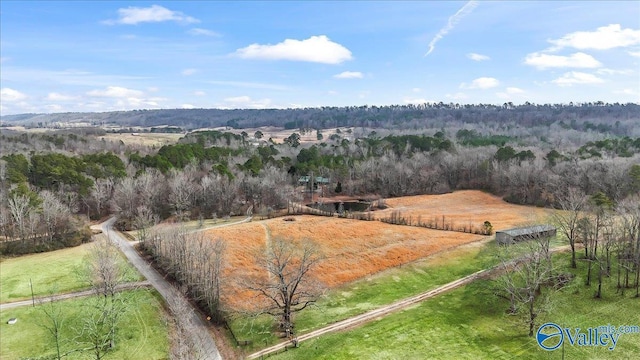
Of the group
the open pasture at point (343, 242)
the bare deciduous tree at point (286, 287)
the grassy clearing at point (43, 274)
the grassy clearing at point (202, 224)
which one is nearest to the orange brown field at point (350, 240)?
the open pasture at point (343, 242)

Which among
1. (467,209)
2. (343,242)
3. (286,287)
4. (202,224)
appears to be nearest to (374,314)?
(286,287)

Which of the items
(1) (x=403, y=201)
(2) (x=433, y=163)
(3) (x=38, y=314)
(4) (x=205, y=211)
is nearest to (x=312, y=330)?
(3) (x=38, y=314)

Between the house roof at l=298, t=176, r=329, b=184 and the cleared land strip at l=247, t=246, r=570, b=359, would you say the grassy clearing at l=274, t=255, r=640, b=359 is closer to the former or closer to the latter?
the cleared land strip at l=247, t=246, r=570, b=359

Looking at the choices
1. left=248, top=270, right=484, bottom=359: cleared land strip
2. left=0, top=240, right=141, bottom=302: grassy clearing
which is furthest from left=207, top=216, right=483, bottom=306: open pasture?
left=0, top=240, right=141, bottom=302: grassy clearing

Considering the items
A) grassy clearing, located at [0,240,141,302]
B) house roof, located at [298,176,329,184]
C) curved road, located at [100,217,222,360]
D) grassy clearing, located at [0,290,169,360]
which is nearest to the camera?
curved road, located at [100,217,222,360]

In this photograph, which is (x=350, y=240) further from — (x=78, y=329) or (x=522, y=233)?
(x=78, y=329)

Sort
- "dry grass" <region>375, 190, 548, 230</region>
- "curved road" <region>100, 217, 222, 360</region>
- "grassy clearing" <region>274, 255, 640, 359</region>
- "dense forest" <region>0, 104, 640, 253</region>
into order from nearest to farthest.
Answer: "grassy clearing" <region>274, 255, 640, 359</region>
"curved road" <region>100, 217, 222, 360</region>
"dry grass" <region>375, 190, 548, 230</region>
"dense forest" <region>0, 104, 640, 253</region>
